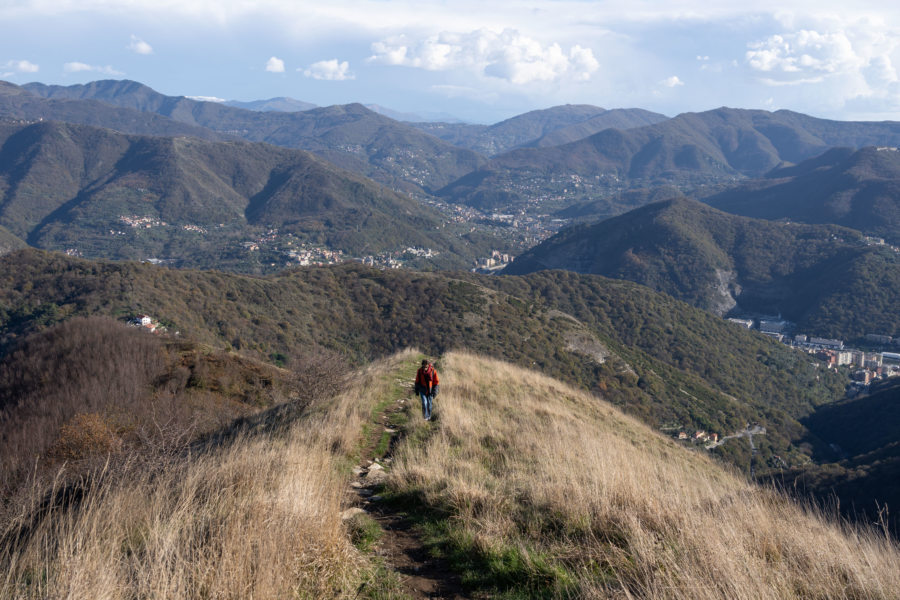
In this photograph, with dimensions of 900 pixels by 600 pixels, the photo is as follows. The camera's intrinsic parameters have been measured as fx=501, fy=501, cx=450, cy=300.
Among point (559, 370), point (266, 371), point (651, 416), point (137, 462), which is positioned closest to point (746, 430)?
point (651, 416)

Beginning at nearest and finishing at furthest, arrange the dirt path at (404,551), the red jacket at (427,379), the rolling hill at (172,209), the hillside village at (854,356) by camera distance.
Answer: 1. the dirt path at (404,551)
2. the red jacket at (427,379)
3. the hillside village at (854,356)
4. the rolling hill at (172,209)

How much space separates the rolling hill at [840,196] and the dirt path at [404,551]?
150 meters

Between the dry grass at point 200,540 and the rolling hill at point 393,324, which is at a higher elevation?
the dry grass at point 200,540

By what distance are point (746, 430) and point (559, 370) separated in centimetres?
1665

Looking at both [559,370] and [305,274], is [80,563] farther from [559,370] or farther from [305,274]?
[305,274]

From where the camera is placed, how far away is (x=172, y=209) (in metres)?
165

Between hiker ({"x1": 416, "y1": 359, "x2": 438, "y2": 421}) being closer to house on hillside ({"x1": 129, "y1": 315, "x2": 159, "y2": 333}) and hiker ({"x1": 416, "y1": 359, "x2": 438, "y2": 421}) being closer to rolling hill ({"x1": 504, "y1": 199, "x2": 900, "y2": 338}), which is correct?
house on hillside ({"x1": 129, "y1": 315, "x2": 159, "y2": 333})

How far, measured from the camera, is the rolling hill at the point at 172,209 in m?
139

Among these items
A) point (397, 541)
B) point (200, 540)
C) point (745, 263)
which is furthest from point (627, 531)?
point (745, 263)

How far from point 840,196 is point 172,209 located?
205217 mm

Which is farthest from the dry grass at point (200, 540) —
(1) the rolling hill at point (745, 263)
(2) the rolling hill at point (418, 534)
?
(1) the rolling hill at point (745, 263)

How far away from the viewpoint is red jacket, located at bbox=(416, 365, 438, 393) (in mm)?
8977

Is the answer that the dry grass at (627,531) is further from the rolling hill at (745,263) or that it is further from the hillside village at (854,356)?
the rolling hill at (745,263)

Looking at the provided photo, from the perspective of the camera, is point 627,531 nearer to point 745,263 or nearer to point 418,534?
point 418,534
